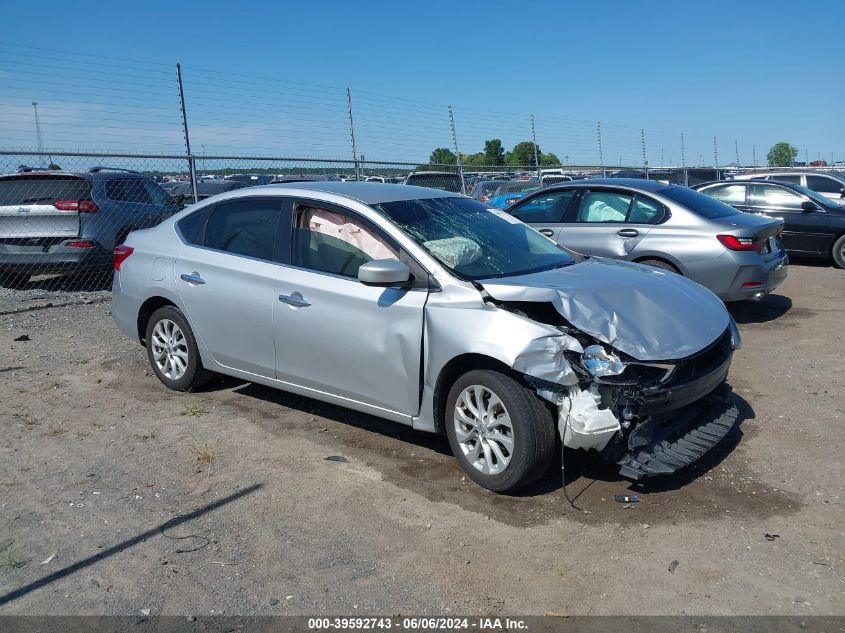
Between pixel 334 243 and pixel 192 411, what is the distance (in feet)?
5.85

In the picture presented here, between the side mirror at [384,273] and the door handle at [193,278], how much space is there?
1.75 meters

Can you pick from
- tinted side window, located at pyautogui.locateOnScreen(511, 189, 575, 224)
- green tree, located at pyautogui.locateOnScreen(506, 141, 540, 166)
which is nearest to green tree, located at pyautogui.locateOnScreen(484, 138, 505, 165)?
green tree, located at pyautogui.locateOnScreen(506, 141, 540, 166)

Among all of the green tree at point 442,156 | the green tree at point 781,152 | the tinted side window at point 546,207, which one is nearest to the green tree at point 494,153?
the green tree at point 781,152

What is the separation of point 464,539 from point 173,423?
271cm

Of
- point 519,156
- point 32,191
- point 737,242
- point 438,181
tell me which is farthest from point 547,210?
point 519,156

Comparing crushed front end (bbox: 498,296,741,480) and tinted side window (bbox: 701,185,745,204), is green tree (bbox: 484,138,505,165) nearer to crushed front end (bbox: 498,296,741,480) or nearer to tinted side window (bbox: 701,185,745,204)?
tinted side window (bbox: 701,185,745,204)

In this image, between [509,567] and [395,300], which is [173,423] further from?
[509,567]

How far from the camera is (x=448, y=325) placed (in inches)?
178

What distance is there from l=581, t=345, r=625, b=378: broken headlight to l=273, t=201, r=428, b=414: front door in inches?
39.3

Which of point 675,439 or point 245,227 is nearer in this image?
point 675,439

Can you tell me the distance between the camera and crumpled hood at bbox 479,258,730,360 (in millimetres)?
4309

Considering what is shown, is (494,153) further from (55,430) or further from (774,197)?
(55,430)

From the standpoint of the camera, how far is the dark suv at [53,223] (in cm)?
997

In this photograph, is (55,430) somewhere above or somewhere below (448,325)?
below
